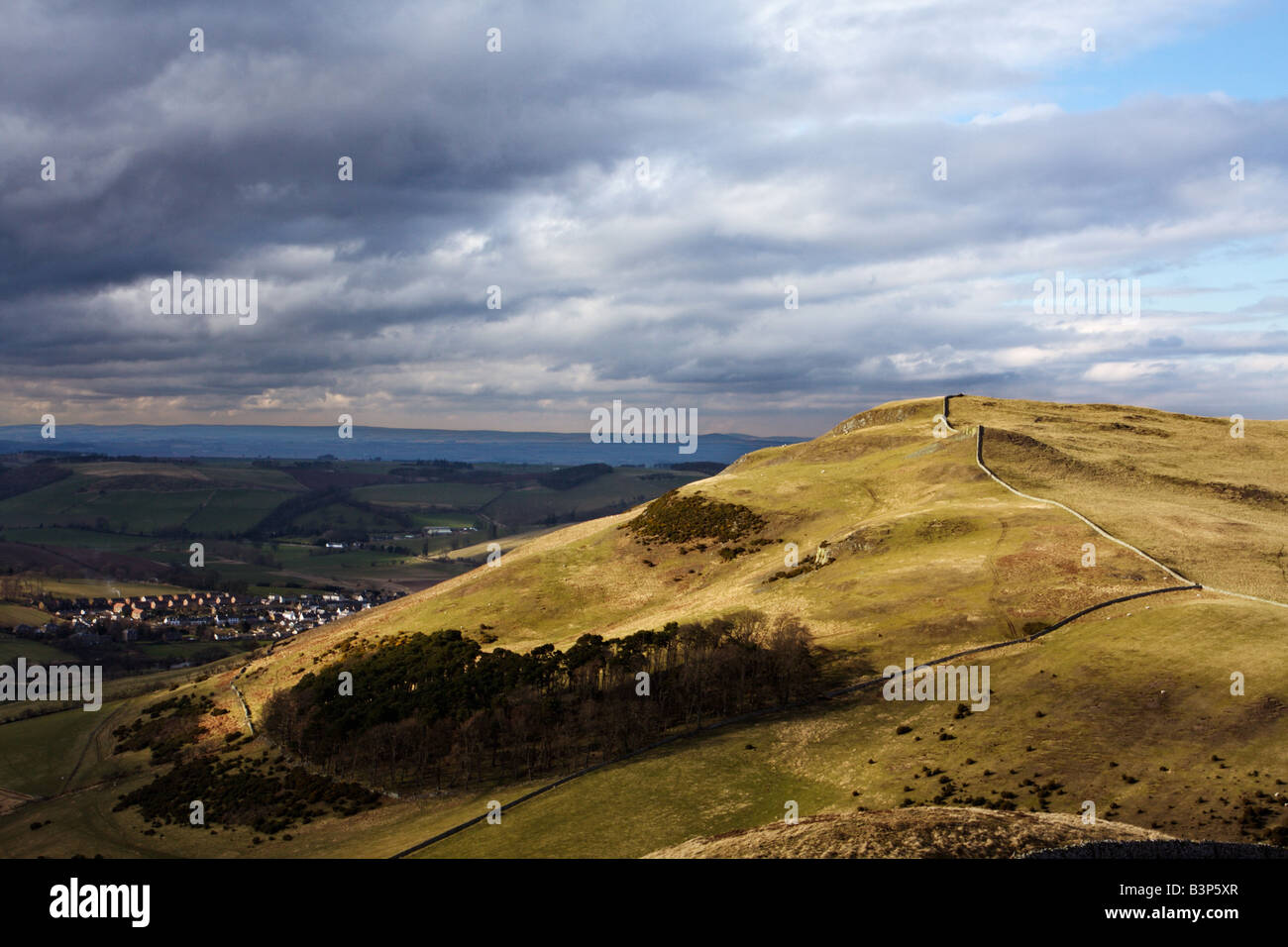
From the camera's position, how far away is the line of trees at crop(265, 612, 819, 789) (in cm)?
6181

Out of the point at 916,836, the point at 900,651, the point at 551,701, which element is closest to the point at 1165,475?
the point at 900,651

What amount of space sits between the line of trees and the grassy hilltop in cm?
367

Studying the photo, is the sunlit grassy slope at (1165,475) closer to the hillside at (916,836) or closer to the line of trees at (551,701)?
the line of trees at (551,701)

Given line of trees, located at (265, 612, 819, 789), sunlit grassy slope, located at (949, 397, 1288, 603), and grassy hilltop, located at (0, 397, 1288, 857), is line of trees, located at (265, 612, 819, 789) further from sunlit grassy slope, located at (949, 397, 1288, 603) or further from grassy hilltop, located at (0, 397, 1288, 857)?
sunlit grassy slope, located at (949, 397, 1288, 603)

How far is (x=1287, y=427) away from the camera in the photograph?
134 m

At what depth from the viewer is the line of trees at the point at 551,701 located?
61812 millimetres

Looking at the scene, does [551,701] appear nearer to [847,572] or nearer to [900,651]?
[900,651]

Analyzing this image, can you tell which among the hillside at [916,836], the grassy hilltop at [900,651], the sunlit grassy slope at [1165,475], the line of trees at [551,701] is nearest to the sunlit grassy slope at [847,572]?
the grassy hilltop at [900,651]
